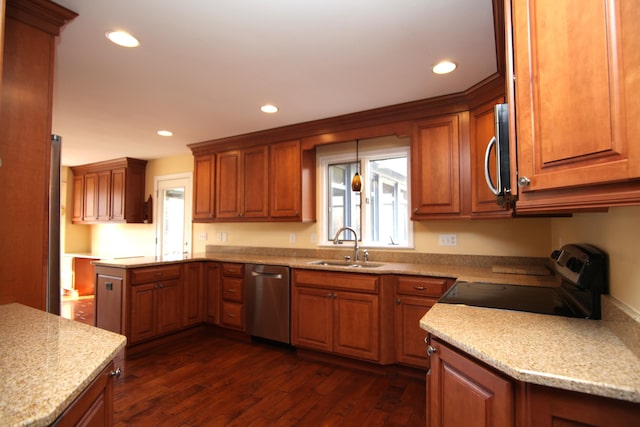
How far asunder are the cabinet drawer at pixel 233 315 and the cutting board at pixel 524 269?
2.41 m

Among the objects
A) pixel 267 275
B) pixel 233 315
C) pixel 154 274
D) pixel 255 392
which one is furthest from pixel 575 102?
pixel 154 274

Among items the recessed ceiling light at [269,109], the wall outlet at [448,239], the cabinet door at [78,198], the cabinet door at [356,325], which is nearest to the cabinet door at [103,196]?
the cabinet door at [78,198]

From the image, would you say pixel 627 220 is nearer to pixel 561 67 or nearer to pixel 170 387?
pixel 561 67

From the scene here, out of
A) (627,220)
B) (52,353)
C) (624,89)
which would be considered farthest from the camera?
(627,220)

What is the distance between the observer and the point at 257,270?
3.28 metres

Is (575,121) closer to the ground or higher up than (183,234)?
higher up

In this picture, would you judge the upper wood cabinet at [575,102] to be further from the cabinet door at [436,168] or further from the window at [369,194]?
the window at [369,194]

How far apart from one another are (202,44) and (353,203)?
82.2 inches

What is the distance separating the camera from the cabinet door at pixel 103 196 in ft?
17.4

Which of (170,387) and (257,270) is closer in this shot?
(170,387)

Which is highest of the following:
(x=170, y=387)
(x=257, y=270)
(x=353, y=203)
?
(x=353, y=203)

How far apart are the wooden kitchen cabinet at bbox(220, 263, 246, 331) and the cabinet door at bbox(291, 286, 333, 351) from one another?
67 cm

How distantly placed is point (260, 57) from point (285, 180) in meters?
1.57

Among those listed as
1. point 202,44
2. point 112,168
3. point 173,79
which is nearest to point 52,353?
point 202,44
